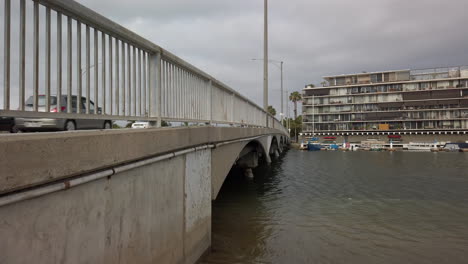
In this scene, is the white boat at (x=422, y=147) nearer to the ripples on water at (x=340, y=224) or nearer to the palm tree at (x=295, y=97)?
the palm tree at (x=295, y=97)

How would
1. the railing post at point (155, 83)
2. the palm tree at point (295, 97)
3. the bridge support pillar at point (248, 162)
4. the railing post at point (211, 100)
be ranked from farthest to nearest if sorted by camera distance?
the palm tree at point (295, 97) → the bridge support pillar at point (248, 162) → the railing post at point (211, 100) → the railing post at point (155, 83)

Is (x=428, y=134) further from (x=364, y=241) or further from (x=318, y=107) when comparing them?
(x=364, y=241)

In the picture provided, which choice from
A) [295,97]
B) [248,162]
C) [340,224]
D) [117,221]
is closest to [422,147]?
[295,97]

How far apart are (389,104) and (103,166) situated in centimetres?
8423

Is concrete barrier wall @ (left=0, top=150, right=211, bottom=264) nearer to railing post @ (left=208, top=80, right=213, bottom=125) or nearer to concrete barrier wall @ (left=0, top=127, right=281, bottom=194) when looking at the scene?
concrete barrier wall @ (left=0, top=127, right=281, bottom=194)

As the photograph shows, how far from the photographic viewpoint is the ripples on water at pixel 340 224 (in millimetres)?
7094

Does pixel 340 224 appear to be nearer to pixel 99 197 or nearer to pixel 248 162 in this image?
pixel 99 197

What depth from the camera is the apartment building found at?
73438mm

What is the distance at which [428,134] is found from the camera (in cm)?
7406

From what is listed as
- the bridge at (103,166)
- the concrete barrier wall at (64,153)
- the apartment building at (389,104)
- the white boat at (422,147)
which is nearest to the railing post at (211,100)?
the bridge at (103,166)

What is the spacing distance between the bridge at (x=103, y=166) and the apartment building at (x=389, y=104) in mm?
79703

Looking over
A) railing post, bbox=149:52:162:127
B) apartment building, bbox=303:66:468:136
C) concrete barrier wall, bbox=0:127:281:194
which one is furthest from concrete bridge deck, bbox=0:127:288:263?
apartment building, bbox=303:66:468:136

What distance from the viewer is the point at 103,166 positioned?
2.96m

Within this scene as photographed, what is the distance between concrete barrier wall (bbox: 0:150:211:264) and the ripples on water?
164cm
